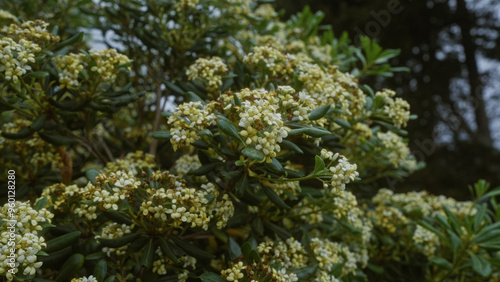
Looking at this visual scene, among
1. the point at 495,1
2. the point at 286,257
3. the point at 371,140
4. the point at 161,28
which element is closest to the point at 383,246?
the point at 371,140

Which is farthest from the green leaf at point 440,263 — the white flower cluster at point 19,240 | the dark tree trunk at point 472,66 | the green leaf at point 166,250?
the dark tree trunk at point 472,66

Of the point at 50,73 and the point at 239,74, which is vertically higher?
the point at 239,74

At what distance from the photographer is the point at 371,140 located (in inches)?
87.0

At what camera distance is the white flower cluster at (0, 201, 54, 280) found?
1.17 metres

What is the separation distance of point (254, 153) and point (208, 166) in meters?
0.41

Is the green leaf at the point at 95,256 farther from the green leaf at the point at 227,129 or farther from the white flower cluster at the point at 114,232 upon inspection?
the green leaf at the point at 227,129

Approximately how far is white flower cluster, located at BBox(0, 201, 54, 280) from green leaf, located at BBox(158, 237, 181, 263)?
1.23 feet

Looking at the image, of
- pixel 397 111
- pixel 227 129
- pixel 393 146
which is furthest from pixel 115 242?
pixel 393 146

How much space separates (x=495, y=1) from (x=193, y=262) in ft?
25.0

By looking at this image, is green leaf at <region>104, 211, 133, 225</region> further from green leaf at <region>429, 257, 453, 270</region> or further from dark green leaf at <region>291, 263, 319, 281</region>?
green leaf at <region>429, 257, 453, 270</region>

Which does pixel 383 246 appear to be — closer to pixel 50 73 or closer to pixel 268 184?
pixel 268 184

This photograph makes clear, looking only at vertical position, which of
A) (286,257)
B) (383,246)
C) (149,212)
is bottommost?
(383,246)

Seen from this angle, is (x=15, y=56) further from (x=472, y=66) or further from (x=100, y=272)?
(x=472, y=66)

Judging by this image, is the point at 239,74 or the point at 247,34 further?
the point at 247,34
